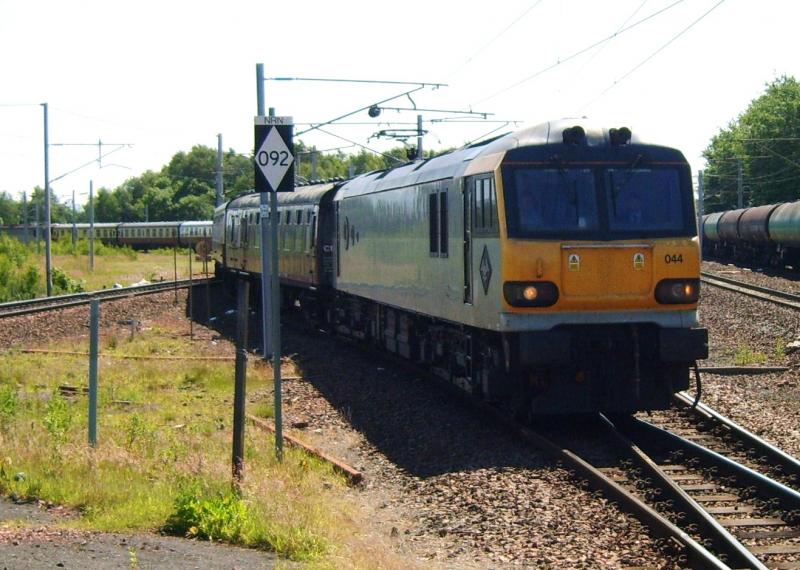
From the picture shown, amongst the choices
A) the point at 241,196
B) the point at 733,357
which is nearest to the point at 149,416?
the point at 733,357

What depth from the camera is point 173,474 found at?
10.1 metres

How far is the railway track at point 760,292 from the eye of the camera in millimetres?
26516

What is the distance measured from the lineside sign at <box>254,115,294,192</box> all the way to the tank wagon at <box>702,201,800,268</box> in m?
30.7

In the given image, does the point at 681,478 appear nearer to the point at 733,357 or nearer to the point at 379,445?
the point at 379,445

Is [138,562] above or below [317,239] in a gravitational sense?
below

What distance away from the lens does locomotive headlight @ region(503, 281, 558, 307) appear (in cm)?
1159

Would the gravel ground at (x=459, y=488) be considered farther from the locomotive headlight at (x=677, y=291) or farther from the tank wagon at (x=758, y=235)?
the tank wagon at (x=758, y=235)

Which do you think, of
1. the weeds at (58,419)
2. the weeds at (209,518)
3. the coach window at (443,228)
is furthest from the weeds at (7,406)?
the coach window at (443,228)

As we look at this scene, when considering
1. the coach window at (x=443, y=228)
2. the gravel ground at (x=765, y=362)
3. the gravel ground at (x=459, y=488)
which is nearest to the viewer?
the gravel ground at (x=459, y=488)

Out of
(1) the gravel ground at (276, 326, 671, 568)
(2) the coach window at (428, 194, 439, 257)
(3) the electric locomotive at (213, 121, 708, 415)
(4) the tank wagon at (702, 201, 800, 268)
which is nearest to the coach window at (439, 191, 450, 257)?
(2) the coach window at (428, 194, 439, 257)

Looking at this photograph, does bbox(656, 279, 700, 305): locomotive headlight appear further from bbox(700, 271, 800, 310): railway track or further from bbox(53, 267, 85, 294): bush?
bbox(53, 267, 85, 294): bush

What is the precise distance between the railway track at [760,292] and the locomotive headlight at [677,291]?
13551 millimetres

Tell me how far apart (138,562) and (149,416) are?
24.9 ft

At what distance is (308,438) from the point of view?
1290 centimetres
